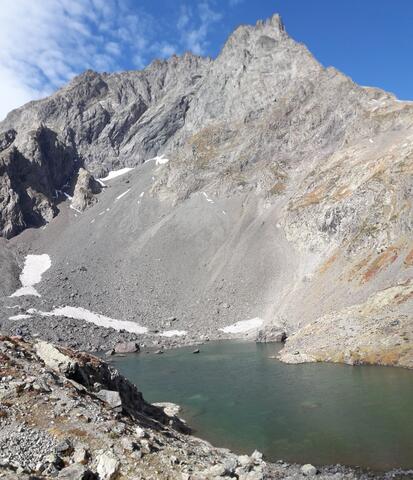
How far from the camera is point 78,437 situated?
2309 cm

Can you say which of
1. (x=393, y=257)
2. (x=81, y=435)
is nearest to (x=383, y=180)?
(x=393, y=257)

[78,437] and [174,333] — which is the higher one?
[78,437]

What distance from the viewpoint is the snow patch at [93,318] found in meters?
116

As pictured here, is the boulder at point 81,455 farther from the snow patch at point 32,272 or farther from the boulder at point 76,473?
the snow patch at point 32,272

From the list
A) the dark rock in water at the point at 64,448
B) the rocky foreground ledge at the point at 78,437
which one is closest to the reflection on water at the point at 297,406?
the rocky foreground ledge at the point at 78,437

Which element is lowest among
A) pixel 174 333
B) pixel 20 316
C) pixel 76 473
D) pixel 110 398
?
pixel 20 316

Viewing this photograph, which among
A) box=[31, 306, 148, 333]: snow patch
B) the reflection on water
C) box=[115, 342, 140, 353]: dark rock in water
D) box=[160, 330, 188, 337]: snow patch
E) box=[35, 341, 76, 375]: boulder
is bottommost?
box=[115, 342, 140, 353]: dark rock in water

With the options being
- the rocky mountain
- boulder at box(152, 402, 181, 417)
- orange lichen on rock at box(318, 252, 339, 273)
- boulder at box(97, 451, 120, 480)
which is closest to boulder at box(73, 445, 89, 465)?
boulder at box(97, 451, 120, 480)

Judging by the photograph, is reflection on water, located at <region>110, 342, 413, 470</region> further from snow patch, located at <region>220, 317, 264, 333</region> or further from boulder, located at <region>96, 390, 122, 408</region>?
snow patch, located at <region>220, 317, 264, 333</region>

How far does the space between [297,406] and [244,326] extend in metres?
63.5

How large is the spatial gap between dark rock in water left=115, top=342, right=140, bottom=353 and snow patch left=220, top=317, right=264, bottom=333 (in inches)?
897

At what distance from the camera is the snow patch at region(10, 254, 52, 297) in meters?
134

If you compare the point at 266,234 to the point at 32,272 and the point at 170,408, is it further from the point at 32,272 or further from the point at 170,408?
the point at 170,408

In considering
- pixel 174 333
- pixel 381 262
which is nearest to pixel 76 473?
pixel 381 262
